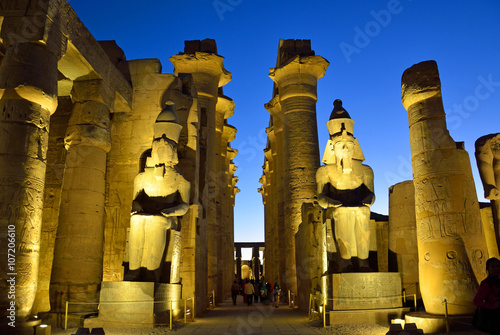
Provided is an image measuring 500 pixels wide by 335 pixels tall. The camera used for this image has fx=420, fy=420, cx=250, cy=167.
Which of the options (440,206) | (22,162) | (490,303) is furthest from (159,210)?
(490,303)

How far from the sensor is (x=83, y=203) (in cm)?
867

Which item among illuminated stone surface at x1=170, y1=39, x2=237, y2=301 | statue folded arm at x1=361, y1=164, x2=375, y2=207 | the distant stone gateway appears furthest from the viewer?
illuminated stone surface at x1=170, y1=39, x2=237, y2=301

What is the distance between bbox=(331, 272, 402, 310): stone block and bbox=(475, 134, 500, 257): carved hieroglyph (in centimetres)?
230

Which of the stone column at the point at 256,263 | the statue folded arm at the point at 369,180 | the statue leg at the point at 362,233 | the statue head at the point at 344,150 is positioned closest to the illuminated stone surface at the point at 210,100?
the statue head at the point at 344,150

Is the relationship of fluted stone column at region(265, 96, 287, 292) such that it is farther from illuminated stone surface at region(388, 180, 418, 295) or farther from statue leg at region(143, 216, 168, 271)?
statue leg at region(143, 216, 168, 271)

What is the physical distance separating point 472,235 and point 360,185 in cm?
213

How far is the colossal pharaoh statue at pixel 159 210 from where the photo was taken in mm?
7598

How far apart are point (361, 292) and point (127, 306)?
4008 mm

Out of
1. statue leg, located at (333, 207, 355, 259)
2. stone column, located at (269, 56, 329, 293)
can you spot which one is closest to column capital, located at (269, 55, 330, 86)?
stone column, located at (269, 56, 329, 293)

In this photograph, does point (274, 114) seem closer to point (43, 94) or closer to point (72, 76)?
point (72, 76)

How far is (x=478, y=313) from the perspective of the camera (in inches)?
142

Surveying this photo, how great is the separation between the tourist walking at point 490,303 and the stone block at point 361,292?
3825 mm

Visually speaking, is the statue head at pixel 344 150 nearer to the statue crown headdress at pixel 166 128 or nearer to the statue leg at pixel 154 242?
the statue crown headdress at pixel 166 128

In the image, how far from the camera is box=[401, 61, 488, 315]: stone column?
264 inches
